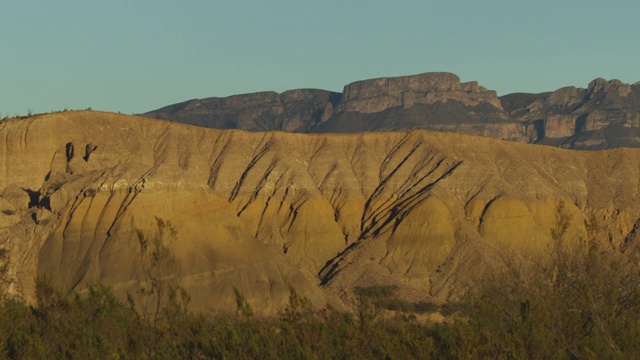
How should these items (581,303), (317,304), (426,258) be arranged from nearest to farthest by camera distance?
(581,303) < (317,304) < (426,258)

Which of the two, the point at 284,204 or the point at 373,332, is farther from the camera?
the point at 284,204

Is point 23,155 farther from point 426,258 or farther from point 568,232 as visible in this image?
point 568,232

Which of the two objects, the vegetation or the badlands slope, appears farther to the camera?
the badlands slope

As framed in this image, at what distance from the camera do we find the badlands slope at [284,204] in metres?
107

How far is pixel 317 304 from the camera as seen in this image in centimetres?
10344

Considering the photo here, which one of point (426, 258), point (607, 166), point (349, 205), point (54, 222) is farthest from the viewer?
point (607, 166)

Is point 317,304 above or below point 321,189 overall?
below

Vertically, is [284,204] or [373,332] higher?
[284,204]

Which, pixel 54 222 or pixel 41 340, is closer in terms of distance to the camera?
pixel 41 340

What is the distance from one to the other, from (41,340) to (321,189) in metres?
75.0

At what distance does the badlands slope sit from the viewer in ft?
351

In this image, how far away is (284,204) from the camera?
4988 inches

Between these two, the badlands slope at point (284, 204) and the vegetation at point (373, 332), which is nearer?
the vegetation at point (373, 332)

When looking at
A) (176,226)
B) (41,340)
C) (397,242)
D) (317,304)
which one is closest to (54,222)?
(176,226)
